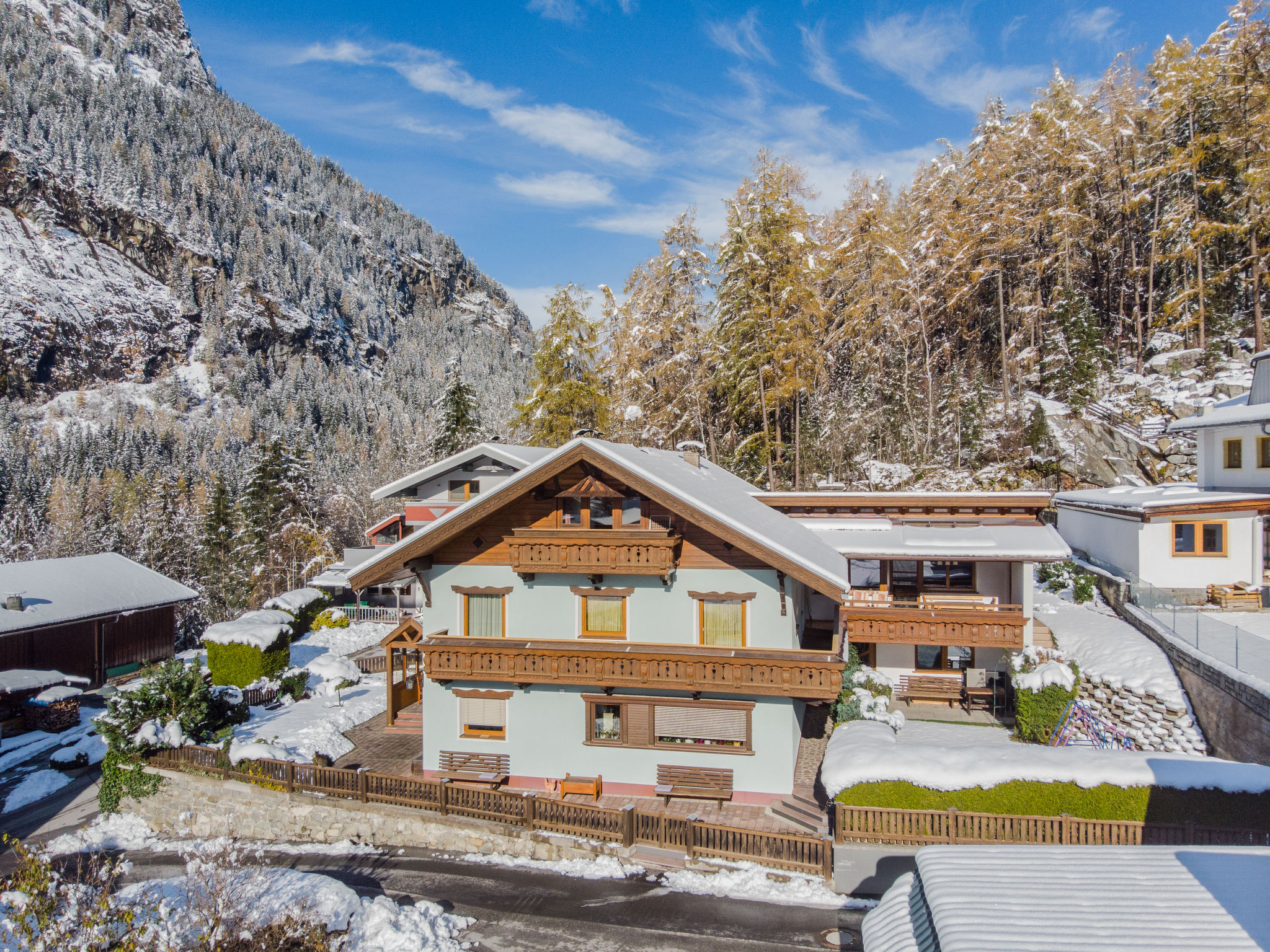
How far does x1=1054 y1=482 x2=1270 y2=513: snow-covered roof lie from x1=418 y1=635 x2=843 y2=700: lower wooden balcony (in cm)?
1710

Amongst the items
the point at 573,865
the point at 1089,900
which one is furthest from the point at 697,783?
the point at 1089,900

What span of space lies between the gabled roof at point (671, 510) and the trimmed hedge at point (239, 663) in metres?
11.6

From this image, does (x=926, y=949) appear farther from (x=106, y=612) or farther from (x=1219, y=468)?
(x=106, y=612)

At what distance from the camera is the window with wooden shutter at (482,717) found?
19.7 meters

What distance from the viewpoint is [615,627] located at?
19.5 m

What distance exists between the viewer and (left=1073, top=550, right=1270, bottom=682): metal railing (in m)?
18.0

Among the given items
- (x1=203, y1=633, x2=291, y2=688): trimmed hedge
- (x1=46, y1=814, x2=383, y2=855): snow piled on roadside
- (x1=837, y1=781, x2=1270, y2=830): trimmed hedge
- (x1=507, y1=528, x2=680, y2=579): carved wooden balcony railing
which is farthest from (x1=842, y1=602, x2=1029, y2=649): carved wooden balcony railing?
(x1=203, y1=633, x2=291, y2=688): trimmed hedge

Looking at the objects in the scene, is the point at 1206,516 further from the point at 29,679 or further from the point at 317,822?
the point at 29,679

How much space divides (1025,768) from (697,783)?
7.75 metres

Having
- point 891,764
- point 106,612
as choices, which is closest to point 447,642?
point 891,764

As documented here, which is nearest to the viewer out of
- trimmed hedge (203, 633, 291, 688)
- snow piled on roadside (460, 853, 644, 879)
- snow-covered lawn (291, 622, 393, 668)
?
snow piled on roadside (460, 853, 644, 879)

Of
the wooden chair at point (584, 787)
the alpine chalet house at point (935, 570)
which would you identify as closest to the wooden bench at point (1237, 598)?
the alpine chalet house at point (935, 570)

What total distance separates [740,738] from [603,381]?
3000 centimetres

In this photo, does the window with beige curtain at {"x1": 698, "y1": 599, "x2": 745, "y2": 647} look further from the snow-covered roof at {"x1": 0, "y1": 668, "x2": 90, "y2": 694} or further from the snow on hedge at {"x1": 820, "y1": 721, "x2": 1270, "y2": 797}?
the snow-covered roof at {"x1": 0, "y1": 668, "x2": 90, "y2": 694}
